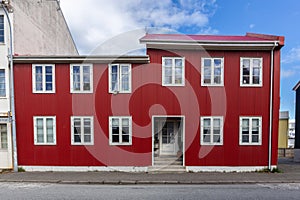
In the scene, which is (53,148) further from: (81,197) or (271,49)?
(271,49)

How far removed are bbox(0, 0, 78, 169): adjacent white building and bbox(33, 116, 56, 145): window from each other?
4.33 ft

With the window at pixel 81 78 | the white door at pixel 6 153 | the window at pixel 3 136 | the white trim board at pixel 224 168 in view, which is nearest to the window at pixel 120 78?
the window at pixel 81 78

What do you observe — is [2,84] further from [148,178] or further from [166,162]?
[166,162]

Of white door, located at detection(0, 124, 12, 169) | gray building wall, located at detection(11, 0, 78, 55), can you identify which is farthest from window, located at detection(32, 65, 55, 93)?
white door, located at detection(0, 124, 12, 169)

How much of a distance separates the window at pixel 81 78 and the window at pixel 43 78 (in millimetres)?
989

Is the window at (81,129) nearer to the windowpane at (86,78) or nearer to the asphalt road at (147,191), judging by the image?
the windowpane at (86,78)

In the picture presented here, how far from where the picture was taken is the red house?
28.3 ft

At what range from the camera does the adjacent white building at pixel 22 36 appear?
339 inches

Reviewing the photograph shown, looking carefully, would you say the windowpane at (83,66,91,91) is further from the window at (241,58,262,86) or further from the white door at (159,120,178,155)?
the window at (241,58,262,86)

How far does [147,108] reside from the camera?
28.5 ft

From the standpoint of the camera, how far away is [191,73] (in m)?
8.67

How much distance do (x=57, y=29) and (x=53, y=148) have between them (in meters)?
10.00

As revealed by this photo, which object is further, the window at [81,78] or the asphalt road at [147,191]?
the window at [81,78]

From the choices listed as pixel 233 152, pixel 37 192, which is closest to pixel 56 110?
pixel 37 192
